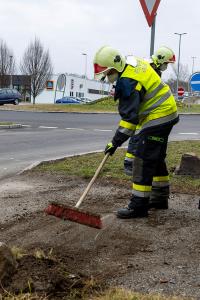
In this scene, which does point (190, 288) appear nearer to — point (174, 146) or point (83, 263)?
point (83, 263)

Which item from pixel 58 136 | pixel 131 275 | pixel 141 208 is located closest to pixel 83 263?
pixel 131 275

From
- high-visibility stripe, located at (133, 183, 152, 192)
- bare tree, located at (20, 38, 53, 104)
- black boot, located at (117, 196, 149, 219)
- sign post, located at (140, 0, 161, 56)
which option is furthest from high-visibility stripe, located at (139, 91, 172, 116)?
bare tree, located at (20, 38, 53, 104)

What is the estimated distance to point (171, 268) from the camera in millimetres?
4070

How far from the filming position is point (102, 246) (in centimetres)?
464

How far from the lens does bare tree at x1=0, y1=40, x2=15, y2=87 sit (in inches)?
2379

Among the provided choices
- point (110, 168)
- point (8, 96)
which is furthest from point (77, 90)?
point (110, 168)

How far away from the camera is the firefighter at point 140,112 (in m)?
5.33

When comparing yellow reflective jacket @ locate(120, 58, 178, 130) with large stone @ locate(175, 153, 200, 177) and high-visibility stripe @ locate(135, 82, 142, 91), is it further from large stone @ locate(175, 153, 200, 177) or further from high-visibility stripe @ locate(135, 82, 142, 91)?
large stone @ locate(175, 153, 200, 177)

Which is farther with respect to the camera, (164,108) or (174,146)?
(174,146)

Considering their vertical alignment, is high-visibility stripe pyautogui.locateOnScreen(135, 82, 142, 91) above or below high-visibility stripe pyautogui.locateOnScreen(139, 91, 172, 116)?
above

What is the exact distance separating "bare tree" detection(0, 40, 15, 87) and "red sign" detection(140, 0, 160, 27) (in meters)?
54.9

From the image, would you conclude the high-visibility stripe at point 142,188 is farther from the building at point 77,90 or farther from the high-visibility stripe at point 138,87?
the building at point 77,90

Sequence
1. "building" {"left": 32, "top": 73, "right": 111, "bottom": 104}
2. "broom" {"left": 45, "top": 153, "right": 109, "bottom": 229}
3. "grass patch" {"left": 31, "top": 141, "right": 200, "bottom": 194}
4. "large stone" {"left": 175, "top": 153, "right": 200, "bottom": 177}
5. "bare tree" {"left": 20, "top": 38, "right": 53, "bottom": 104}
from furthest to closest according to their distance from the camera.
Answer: "building" {"left": 32, "top": 73, "right": 111, "bottom": 104}, "bare tree" {"left": 20, "top": 38, "right": 53, "bottom": 104}, "large stone" {"left": 175, "top": 153, "right": 200, "bottom": 177}, "grass patch" {"left": 31, "top": 141, "right": 200, "bottom": 194}, "broom" {"left": 45, "top": 153, "right": 109, "bottom": 229}

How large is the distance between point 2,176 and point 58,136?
725 cm
